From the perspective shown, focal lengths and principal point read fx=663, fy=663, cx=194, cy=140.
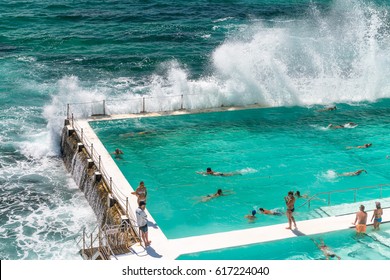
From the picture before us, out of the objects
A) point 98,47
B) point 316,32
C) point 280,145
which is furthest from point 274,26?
point 280,145

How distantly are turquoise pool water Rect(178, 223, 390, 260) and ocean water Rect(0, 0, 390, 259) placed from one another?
530 centimetres

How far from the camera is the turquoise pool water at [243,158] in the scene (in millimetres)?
21969

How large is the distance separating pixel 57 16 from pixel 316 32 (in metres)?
21.7

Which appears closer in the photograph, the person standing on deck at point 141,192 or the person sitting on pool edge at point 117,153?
the person standing on deck at point 141,192

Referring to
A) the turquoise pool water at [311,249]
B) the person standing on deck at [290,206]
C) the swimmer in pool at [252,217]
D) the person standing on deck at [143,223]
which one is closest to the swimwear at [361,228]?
the turquoise pool water at [311,249]

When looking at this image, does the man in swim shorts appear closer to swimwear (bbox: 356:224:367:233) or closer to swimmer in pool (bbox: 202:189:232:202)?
swimwear (bbox: 356:224:367:233)

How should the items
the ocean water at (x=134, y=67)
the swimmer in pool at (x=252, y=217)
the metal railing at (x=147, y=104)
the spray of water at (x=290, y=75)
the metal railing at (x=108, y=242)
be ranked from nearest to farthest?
1. the metal railing at (x=108, y=242)
2. the swimmer in pool at (x=252, y=217)
3. the ocean water at (x=134, y=67)
4. the metal railing at (x=147, y=104)
5. the spray of water at (x=290, y=75)

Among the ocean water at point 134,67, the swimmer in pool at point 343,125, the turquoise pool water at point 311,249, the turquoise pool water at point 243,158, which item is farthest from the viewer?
the swimmer in pool at point 343,125

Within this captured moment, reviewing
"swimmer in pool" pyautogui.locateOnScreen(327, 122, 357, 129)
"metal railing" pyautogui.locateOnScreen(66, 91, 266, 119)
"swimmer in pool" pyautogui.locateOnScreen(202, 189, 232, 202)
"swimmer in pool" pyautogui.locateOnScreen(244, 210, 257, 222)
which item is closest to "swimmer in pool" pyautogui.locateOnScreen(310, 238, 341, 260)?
"swimmer in pool" pyautogui.locateOnScreen(244, 210, 257, 222)

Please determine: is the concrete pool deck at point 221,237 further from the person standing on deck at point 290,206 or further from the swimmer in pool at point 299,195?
the swimmer in pool at point 299,195

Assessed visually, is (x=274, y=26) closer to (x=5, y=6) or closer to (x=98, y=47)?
(x=98, y=47)

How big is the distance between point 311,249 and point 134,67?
88.4 feet

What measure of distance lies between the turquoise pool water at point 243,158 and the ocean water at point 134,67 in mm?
2312

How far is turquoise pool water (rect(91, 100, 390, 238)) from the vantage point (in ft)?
72.1
